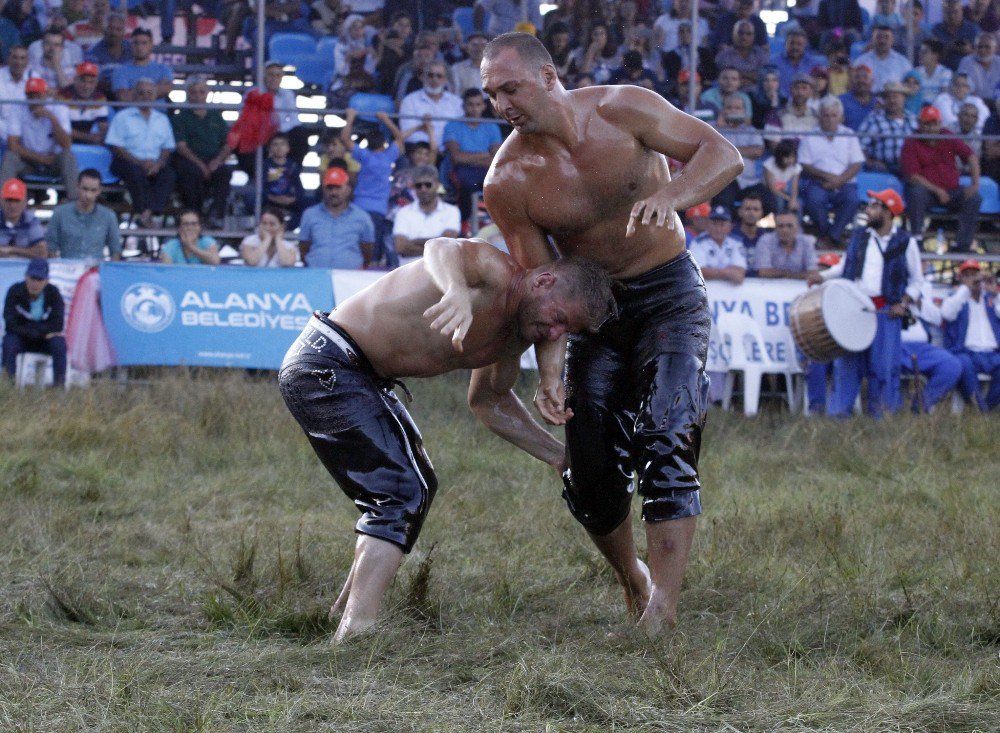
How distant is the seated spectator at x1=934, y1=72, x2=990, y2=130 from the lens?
43.8 feet

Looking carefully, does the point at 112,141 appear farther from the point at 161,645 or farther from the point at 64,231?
the point at 161,645

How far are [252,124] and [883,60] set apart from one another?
6563 mm

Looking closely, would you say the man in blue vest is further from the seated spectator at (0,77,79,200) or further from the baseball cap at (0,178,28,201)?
the baseball cap at (0,178,28,201)

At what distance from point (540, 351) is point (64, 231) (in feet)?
24.9

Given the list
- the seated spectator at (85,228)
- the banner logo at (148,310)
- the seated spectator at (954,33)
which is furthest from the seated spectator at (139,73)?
the seated spectator at (954,33)

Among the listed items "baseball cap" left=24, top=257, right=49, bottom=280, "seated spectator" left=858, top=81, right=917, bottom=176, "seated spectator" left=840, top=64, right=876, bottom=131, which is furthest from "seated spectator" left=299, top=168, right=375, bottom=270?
"seated spectator" left=840, top=64, right=876, bottom=131

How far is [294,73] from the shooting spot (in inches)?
539

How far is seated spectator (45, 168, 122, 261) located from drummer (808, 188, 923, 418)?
599 cm

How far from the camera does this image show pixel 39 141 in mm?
11750

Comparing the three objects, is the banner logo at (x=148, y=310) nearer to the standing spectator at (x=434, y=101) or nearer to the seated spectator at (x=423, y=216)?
the seated spectator at (x=423, y=216)

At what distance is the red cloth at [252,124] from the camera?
11766 millimetres

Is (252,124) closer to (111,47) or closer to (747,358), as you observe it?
(111,47)

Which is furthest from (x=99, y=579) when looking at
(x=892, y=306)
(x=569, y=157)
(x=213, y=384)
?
(x=892, y=306)

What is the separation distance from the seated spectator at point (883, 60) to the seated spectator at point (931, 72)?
0.53 feet
